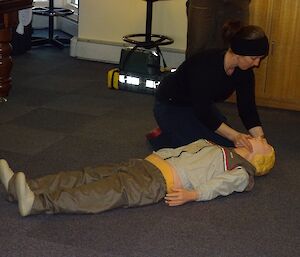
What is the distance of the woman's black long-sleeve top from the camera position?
276 cm

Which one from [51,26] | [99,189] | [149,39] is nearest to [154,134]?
[99,189]

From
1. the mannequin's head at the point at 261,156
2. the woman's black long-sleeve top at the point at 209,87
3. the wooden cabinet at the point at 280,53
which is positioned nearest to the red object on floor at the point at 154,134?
the woman's black long-sleeve top at the point at 209,87

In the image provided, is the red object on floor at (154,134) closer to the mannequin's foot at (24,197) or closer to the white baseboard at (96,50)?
the mannequin's foot at (24,197)

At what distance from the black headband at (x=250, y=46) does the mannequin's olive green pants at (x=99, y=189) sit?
0.67m

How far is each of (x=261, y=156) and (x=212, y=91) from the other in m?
0.40

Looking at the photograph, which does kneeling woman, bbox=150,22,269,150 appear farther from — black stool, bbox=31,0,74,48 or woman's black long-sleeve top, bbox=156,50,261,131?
black stool, bbox=31,0,74,48

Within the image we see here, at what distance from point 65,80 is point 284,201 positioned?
8.48ft

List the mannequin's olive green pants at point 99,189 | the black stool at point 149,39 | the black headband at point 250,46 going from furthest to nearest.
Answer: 1. the black stool at point 149,39
2. the black headband at point 250,46
3. the mannequin's olive green pants at point 99,189

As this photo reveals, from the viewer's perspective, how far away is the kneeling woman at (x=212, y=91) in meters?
2.63

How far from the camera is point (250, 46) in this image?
2.58 meters

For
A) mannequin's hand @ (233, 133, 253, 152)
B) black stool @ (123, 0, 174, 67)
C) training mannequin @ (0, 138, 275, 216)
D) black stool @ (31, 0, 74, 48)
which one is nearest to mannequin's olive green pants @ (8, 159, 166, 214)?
training mannequin @ (0, 138, 275, 216)

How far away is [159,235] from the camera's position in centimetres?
225

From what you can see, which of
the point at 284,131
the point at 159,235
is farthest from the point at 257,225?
the point at 284,131

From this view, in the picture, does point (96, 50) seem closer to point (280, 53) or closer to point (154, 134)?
point (280, 53)
